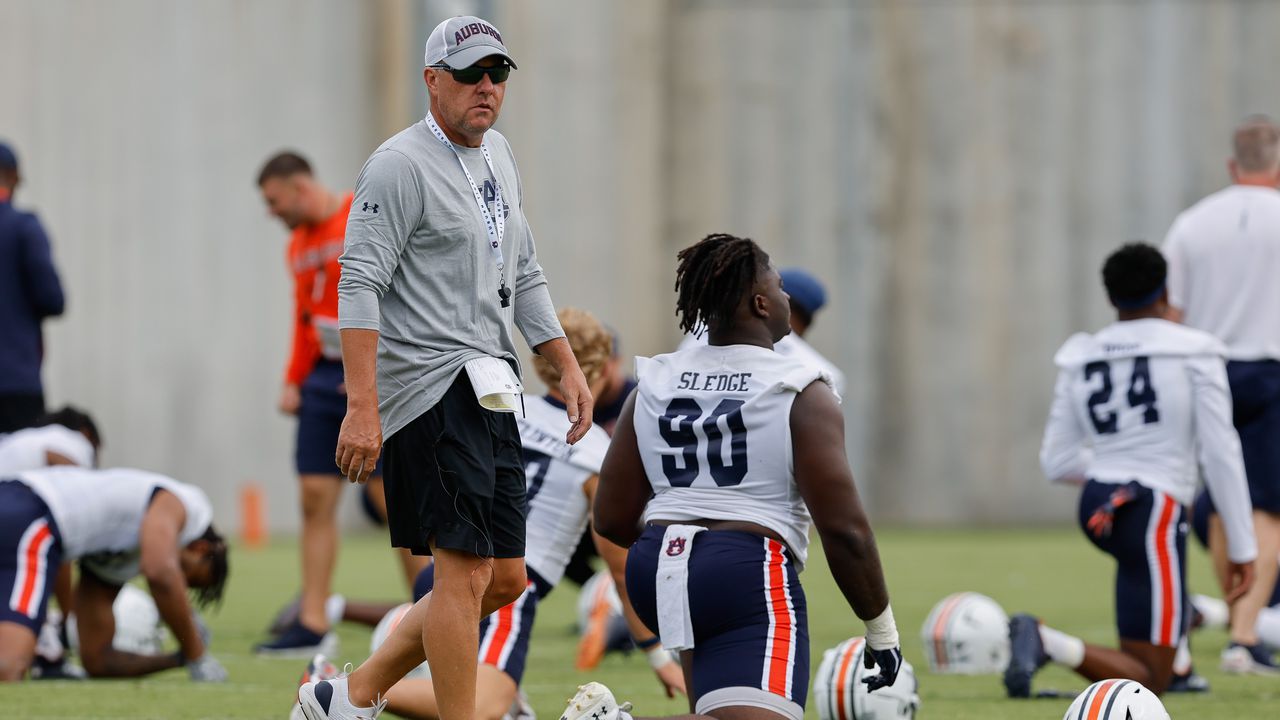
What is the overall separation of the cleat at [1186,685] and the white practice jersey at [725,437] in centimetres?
268

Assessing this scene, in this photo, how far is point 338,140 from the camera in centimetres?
1834

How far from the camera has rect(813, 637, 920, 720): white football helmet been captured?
18.4 feet

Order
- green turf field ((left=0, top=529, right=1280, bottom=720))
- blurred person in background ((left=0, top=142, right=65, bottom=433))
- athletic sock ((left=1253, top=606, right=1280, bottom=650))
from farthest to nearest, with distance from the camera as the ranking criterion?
blurred person in background ((left=0, top=142, right=65, bottom=433)) → athletic sock ((left=1253, top=606, right=1280, bottom=650)) → green turf field ((left=0, top=529, right=1280, bottom=720))

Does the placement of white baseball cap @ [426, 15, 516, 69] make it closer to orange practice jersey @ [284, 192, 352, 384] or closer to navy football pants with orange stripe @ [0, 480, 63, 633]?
navy football pants with orange stripe @ [0, 480, 63, 633]

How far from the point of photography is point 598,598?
7.98 m

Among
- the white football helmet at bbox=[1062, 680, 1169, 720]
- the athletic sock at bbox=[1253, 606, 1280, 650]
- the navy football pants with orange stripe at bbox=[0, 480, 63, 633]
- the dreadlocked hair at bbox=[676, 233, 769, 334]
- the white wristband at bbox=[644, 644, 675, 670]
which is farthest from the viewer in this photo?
the athletic sock at bbox=[1253, 606, 1280, 650]

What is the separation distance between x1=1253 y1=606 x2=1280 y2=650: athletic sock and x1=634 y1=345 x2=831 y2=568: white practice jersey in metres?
3.91

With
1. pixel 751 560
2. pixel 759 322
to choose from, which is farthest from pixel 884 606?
pixel 759 322

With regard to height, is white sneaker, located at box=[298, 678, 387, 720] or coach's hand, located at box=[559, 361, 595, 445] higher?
coach's hand, located at box=[559, 361, 595, 445]

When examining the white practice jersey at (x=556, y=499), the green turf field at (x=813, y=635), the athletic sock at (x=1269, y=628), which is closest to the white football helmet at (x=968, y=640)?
the green turf field at (x=813, y=635)

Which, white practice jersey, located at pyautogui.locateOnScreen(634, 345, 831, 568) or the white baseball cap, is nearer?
white practice jersey, located at pyautogui.locateOnScreen(634, 345, 831, 568)

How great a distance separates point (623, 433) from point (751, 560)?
19.5 inches

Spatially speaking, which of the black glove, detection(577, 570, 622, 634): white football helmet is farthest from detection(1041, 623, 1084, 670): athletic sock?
the black glove

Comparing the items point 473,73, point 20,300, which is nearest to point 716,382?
point 473,73
